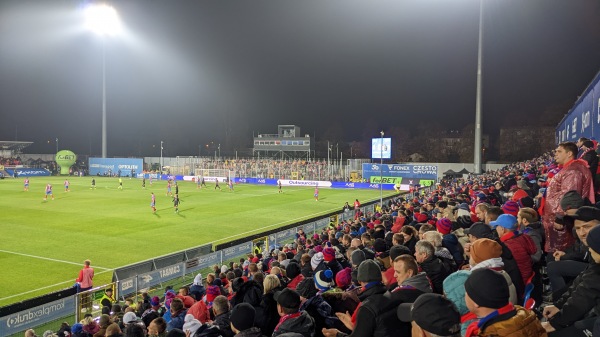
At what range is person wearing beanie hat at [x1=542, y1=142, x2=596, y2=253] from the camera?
19.5 ft

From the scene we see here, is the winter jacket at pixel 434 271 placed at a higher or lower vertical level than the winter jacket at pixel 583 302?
lower

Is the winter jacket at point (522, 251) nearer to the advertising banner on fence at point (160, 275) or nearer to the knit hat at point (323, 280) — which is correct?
the knit hat at point (323, 280)

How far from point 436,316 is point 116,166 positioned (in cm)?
8388

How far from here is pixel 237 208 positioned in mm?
36719

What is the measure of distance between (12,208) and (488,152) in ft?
223

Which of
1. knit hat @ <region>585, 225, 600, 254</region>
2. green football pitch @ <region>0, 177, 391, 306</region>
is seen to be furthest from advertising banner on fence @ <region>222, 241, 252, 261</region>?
knit hat @ <region>585, 225, 600, 254</region>

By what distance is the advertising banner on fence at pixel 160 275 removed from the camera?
13.8 m

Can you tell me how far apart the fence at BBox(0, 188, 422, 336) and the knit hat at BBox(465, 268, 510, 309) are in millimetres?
10640

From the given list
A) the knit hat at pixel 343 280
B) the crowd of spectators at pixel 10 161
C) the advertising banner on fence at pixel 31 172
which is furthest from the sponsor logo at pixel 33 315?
the crowd of spectators at pixel 10 161

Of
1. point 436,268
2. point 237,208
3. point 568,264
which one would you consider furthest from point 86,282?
point 237,208

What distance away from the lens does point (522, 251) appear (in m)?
4.98

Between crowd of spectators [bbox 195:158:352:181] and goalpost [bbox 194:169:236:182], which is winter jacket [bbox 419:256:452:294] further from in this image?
goalpost [bbox 194:169:236:182]

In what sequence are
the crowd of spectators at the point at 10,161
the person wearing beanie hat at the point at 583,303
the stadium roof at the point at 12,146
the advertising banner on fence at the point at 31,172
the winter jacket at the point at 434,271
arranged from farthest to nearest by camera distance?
the stadium roof at the point at 12,146 → the crowd of spectators at the point at 10,161 → the advertising banner on fence at the point at 31,172 → the winter jacket at the point at 434,271 → the person wearing beanie hat at the point at 583,303

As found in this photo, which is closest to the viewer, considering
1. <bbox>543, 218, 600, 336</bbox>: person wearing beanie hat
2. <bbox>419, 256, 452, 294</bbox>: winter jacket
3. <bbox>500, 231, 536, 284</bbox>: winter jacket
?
<bbox>543, 218, 600, 336</bbox>: person wearing beanie hat
